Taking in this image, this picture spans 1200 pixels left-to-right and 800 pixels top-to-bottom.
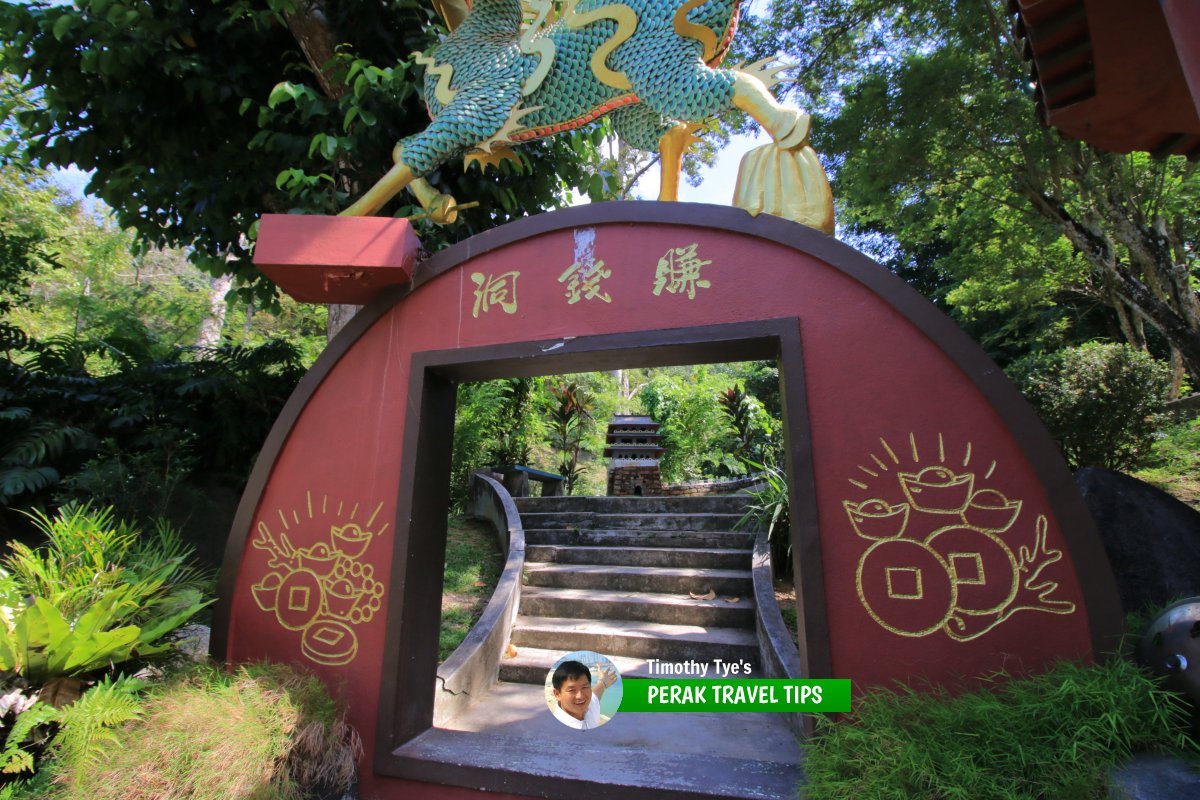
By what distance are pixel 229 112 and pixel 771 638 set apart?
21.0 ft

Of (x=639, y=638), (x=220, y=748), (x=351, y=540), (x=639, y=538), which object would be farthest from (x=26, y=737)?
(x=639, y=538)

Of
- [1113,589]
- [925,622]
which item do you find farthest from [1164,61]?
[925,622]

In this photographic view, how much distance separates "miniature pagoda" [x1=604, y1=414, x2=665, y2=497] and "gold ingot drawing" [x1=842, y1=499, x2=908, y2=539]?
281 inches

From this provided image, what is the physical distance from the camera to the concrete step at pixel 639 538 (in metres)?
6.36

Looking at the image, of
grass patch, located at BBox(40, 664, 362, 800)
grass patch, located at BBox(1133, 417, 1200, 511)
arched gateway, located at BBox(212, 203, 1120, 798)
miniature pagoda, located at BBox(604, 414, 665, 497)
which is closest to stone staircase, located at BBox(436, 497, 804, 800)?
arched gateway, located at BBox(212, 203, 1120, 798)

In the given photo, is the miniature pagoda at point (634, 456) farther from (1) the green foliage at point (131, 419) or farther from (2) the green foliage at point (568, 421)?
(1) the green foliage at point (131, 419)

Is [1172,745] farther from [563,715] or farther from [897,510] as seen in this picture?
[563,715]

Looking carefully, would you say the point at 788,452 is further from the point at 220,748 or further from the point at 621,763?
the point at 220,748

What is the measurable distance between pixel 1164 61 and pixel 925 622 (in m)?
2.47

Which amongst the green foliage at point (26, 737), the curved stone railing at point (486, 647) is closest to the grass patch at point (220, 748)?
the green foliage at point (26, 737)

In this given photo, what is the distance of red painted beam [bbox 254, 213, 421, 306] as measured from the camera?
3.12 m

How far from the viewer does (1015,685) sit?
7.07ft

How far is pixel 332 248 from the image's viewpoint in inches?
124

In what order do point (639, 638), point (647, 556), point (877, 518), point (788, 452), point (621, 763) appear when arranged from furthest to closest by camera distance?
point (647, 556) → point (639, 638) → point (621, 763) → point (788, 452) → point (877, 518)
